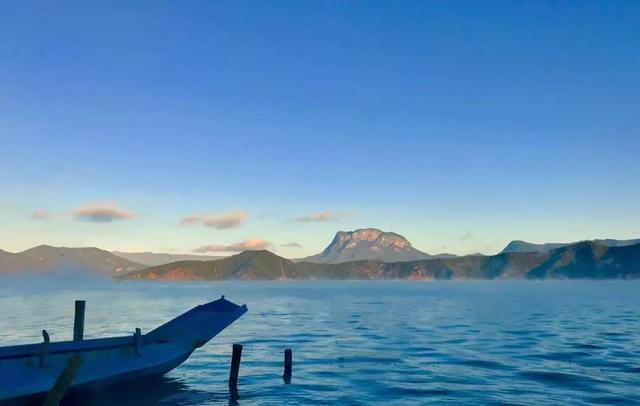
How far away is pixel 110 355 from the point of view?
2756cm

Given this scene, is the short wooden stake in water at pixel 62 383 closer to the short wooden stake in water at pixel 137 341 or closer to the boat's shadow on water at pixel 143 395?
the boat's shadow on water at pixel 143 395

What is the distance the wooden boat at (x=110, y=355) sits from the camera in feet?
77.5

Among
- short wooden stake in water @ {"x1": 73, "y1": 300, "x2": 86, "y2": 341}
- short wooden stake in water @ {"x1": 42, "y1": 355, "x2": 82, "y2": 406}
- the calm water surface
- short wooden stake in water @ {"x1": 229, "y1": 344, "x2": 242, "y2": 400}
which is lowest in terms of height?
the calm water surface

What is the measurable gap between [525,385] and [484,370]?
189 inches

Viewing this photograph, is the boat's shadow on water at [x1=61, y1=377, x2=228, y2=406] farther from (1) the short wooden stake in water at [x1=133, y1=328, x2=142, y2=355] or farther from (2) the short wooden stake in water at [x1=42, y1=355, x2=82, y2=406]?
A: (2) the short wooden stake in water at [x1=42, y1=355, x2=82, y2=406]

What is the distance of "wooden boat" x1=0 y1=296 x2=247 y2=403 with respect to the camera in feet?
77.5

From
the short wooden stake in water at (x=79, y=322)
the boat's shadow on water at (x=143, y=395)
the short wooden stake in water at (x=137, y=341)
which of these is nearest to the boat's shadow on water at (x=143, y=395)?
the boat's shadow on water at (x=143, y=395)

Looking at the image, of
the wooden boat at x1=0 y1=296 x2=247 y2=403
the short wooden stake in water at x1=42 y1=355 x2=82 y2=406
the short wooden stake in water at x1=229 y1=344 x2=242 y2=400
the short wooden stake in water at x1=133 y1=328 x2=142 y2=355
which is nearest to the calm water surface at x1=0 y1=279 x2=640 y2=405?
the short wooden stake in water at x1=229 y1=344 x2=242 y2=400

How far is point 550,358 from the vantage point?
40.9 m

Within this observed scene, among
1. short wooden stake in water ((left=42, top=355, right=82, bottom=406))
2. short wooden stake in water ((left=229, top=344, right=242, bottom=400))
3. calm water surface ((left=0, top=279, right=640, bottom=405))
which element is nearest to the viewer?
short wooden stake in water ((left=42, top=355, right=82, bottom=406))

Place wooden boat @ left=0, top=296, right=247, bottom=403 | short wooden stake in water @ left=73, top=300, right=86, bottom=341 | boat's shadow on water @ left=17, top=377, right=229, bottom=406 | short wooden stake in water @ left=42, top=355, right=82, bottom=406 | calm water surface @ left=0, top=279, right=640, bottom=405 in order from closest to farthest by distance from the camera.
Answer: short wooden stake in water @ left=42, top=355, right=82, bottom=406, wooden boat @ left=0, top=296, right=247, bottom=403, boat's shadow on water @ left=17, top=377, right=229, bottom=406, calm water surface @ left=0, top=279, right=640, bottom=405, short wooden stake in water @ left=73, top=300, right=86, bottom=341

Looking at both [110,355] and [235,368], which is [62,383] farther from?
[235,368]

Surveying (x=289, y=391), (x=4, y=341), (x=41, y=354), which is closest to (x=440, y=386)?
(x=289, y=391)

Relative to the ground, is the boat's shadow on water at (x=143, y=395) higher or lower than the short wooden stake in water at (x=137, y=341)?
lower
